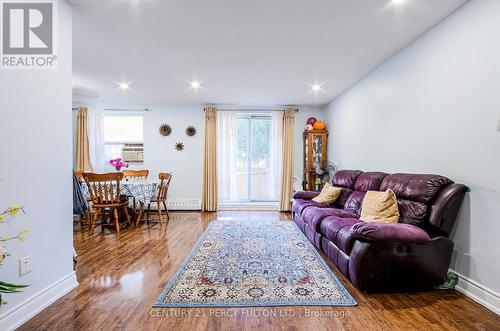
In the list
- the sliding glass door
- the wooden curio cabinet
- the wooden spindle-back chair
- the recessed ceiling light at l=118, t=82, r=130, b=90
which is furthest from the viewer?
the sliding glass door

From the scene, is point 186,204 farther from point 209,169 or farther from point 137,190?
point 137,190

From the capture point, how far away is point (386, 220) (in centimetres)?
239

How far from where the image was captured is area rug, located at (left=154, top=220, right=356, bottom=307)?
6.32 feet

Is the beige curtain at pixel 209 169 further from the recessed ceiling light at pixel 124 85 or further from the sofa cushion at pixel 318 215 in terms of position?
the sofa cushion at pixel 318 215

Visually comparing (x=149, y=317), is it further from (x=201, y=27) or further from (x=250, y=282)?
(x=201, y=27)

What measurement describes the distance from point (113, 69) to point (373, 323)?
425 cm

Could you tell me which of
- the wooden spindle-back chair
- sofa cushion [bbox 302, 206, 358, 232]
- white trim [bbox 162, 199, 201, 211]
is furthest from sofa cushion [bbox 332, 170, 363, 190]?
the wooden spindle-back chair

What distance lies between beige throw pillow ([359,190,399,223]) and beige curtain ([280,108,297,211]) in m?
2.89

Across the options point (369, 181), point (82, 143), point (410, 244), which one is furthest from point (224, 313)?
point (82, 143)

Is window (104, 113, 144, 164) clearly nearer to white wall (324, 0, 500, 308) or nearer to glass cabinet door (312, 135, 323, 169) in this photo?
glass cabinet door (312, 135, 323, 169)

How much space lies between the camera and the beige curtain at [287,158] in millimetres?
5500

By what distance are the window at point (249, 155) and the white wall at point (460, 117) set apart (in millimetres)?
2795

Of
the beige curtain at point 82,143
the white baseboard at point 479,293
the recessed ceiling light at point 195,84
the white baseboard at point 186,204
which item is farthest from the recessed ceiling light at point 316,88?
the beige curtain at point 82,143

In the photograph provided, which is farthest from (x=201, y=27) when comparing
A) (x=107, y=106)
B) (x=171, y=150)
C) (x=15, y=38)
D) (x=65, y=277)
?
(x=107, y=106)
